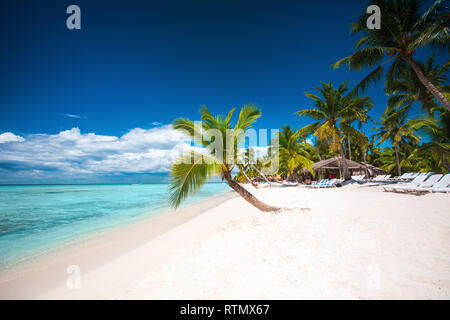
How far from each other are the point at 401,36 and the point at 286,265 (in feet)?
41.6

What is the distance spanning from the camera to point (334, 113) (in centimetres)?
1467

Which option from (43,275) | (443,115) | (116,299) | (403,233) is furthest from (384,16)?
(43,275)

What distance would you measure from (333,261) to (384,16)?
12.3 meters

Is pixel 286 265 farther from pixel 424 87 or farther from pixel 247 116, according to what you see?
pixel 424 87

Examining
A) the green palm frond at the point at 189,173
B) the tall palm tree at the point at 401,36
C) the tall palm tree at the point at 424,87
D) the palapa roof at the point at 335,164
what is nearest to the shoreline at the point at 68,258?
the green palm frond at the point at 189,173

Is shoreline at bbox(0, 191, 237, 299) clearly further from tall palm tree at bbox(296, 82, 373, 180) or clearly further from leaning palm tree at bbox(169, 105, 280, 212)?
tall palm tree at bbox(296, 82, 373, 180)

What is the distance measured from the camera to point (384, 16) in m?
8.48

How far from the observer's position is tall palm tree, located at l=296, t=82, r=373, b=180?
1384 cm

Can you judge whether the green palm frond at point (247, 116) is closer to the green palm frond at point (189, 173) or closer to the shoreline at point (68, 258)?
the green palm frond at point (189, 173)

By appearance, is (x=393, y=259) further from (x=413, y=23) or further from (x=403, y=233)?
(x=413, y=23)

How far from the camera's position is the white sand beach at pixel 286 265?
1796mm

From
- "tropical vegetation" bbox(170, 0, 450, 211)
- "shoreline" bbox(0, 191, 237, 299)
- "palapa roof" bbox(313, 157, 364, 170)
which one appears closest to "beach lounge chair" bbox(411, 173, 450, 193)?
"tropical vegetation" bbox(170, 0, 450, 211)

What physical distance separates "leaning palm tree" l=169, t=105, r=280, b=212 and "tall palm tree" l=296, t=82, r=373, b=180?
11504 millimetres

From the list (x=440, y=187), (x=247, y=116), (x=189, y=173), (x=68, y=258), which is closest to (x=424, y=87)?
(x=440, y=187)
